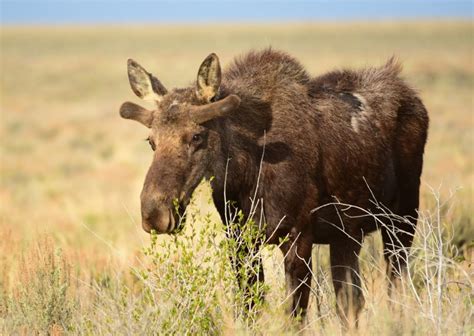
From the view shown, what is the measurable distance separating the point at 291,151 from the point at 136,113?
1260 mm

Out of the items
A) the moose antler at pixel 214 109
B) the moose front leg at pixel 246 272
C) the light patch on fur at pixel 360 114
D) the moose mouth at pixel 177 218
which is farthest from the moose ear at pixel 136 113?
the light patch on fur at pixel 360 114

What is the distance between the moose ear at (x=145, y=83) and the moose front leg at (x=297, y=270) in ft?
4.97

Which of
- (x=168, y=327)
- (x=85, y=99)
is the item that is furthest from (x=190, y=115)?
(x=85, y=99)

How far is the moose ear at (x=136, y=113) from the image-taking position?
5.61 meters

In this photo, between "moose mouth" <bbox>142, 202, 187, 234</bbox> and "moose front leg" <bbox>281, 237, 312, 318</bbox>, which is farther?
"moose front leg" <bbox>281, 237, 312, 318</bbox>

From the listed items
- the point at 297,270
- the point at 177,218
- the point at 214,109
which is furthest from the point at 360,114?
the point at 177,218

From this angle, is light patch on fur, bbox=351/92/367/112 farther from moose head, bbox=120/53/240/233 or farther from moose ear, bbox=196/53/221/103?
moose ear, bbox=196/53/221/103

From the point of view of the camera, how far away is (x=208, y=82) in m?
5.66

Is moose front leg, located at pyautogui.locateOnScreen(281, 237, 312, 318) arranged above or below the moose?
below

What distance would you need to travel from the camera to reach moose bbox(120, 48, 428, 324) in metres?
5.45

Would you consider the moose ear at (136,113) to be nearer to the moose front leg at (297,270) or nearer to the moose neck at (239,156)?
the moose neck at (239,156)

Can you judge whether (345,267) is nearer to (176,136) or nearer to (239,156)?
(239,156)

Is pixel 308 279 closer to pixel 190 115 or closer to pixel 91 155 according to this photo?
pixel 190 115

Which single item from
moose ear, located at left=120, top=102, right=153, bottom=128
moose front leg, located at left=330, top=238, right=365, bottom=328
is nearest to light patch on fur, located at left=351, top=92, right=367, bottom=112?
moose front leg, located at left=330, top=238, right=365, bottom=328
